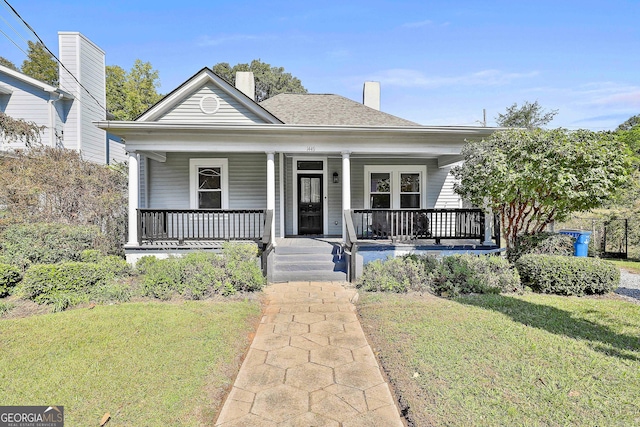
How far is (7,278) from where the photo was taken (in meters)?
5.67

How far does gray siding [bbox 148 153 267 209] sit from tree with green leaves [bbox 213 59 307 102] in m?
26.7

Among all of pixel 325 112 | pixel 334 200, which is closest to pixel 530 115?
pixel 325 112

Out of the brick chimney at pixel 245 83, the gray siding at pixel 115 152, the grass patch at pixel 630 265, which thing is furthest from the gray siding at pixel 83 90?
the grass patch at pixel 630 265

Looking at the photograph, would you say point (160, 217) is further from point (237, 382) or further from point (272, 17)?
point (272, 17)

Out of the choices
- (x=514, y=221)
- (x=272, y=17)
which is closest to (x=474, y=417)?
(x=514, y=221)

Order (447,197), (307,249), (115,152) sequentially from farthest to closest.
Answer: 1. (115,152)
2. (447,197)
3. (307,249)

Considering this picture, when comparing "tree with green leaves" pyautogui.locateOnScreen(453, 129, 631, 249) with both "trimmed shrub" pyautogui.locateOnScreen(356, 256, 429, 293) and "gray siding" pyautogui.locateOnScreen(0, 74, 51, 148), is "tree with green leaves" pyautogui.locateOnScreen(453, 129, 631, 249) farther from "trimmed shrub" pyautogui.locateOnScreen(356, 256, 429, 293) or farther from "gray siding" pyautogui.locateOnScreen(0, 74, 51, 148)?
"gray siding" pyautogui.locateOnScreen(0, 74, 51, 148)

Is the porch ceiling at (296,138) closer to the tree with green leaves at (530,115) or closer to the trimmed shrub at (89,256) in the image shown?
the trimmed shrub at (89,256)

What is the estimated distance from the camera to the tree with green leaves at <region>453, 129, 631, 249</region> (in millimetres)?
6281

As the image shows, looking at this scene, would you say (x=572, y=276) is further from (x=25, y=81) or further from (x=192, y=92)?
(x=25, y=81)

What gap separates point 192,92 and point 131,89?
855 inches

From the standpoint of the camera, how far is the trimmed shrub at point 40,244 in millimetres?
6387

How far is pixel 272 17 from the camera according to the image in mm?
10305

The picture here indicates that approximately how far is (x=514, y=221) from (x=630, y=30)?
21.8ft
